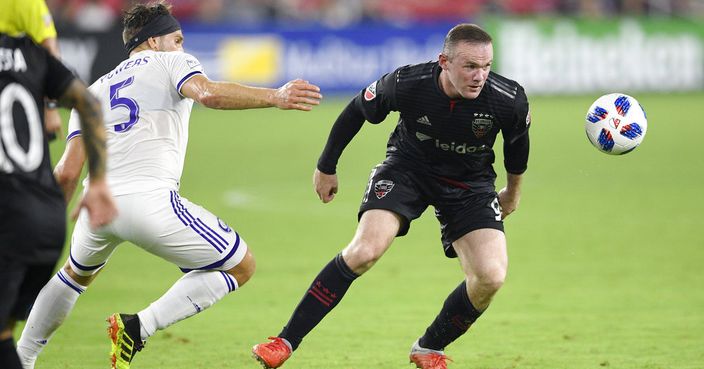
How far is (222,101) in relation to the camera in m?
5.75

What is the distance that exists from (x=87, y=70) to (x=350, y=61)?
616cm

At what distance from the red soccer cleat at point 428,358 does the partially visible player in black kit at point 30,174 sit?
8.84 feet

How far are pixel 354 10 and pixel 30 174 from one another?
23.3 meters

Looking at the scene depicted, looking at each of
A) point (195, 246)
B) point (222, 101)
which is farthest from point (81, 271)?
point (222, 101)

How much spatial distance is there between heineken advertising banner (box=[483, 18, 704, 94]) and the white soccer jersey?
812 inches

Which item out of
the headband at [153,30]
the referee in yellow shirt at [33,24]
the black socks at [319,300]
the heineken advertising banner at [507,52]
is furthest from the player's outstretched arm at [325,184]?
the heineken advertising banner at [507,52]

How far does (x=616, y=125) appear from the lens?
701 cm

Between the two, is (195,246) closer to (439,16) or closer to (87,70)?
(87,70)

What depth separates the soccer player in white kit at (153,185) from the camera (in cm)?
587


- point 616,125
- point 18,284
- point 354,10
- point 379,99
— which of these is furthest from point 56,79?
point 354,10

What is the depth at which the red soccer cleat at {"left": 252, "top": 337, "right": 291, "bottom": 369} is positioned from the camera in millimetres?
6211

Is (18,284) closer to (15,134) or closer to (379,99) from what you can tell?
(15,134)

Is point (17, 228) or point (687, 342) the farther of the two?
point (687, 342)

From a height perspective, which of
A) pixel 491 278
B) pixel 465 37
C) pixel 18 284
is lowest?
pixel 491 278
